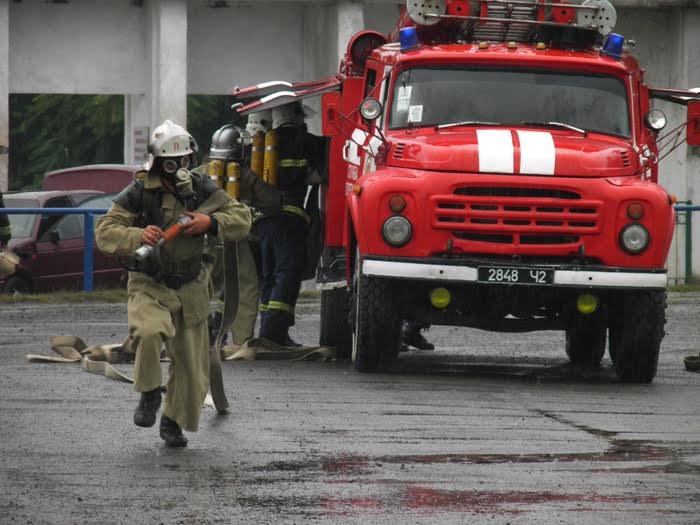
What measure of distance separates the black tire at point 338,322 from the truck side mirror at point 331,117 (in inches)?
72.5

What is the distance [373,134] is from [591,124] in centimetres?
157

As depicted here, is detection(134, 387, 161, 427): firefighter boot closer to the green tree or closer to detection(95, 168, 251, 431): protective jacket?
detection(95, 168, 251, 431): protective jacket

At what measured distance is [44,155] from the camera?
4528cm

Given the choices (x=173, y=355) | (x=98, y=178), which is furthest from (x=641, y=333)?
(x=98, y=178)

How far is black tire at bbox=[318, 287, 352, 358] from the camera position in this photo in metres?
15.4

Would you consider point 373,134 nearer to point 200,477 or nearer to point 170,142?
point 170,142

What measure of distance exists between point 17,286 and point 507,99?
36.8 feet

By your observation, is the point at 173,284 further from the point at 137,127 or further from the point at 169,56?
Answer: the point at 137,127

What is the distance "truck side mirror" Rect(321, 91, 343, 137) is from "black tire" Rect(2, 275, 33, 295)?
10104 mm

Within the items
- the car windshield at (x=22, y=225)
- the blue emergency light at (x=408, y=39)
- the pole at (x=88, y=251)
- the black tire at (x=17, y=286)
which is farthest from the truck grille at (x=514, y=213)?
the car windshield at (x=22, y=225)

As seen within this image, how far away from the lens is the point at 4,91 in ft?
97.8

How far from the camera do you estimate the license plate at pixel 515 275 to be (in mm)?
12773

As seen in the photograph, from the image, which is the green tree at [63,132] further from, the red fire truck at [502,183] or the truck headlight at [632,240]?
the truck headlight at [632,240]

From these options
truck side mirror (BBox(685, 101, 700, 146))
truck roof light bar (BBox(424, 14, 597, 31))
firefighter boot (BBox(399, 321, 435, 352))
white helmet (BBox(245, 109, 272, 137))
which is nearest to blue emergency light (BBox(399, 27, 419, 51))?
truck roof light bar (BBox(424, 14, 597, 31))
